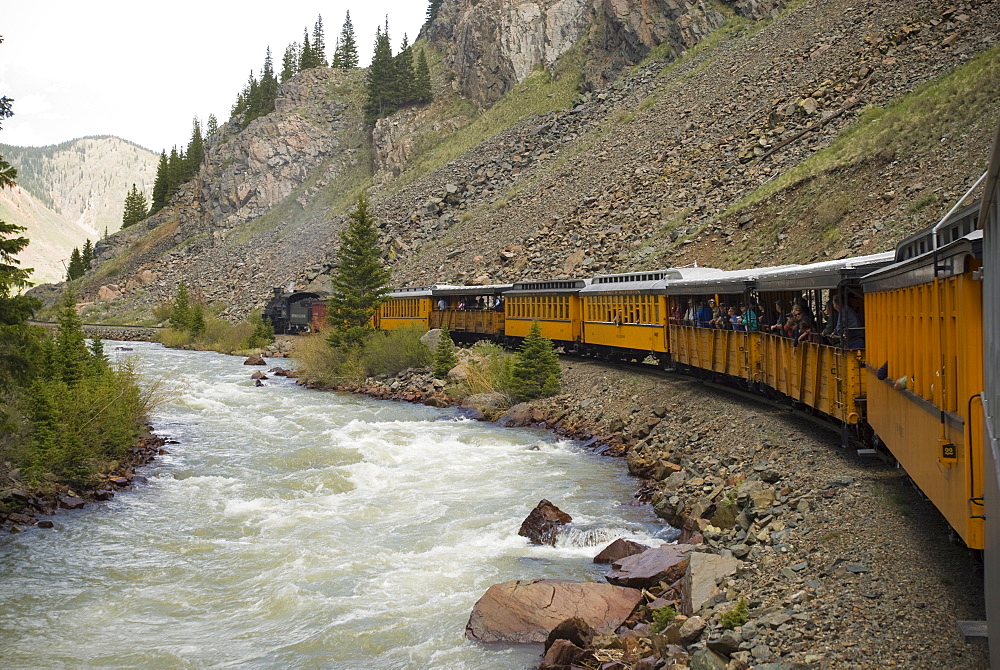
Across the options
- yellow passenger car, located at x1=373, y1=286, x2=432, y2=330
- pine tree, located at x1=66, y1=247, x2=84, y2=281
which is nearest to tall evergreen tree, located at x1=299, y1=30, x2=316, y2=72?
pine tree, located at x1=66, y1=247, x2=84, y2=281

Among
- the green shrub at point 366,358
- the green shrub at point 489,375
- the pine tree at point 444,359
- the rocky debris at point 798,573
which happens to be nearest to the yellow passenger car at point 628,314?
the green shrub at point 489,375

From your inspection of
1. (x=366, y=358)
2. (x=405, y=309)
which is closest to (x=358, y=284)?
(x=405, y=309)

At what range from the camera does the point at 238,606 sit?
1112 centimetres

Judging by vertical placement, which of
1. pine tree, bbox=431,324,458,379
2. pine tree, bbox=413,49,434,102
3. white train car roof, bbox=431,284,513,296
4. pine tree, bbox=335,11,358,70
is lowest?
pine tree, bbox=431,324,458,379

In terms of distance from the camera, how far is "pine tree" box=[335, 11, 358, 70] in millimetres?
127188

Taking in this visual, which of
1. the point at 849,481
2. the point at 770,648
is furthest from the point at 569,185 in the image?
the point at 770,648

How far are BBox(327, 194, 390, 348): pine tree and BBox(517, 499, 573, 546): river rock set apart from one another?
90.2ft

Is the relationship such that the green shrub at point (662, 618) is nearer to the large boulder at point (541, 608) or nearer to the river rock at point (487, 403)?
the large boulder at point (541, 608)

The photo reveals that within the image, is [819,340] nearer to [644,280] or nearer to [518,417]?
[518,417]

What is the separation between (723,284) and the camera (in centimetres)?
1941

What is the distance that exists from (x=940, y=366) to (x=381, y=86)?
100135 mm

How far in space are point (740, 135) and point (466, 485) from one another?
1424 inches

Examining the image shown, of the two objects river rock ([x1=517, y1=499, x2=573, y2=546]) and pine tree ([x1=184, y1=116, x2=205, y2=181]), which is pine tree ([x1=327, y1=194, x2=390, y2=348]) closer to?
river rock ([x1=517, y1=499, x2=573, y2=546])

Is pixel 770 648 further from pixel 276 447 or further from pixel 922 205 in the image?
pixel 922 205
